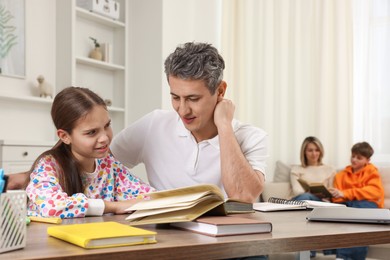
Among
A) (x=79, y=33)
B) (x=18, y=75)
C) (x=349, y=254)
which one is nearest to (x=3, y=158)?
(x=18, y=75)

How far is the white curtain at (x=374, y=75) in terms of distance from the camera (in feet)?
15.9

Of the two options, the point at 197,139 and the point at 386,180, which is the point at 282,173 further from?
the point at 197,139

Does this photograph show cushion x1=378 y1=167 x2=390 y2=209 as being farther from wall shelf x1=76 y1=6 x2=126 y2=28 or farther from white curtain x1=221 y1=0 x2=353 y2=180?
wall shelf x1=76 y1=6 x2=126 y2=28

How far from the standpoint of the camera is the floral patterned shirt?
4.67 ft

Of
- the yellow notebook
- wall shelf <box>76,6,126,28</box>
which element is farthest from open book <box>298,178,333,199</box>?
the yellow notebook

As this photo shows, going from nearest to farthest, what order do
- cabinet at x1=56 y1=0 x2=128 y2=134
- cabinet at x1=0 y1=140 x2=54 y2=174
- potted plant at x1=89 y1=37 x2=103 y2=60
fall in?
cabinet at x1=0 y1=140 x2=54 y2=174 < cabinet at x1=56 y1=0 x2=128 y2=134 < potted plant at x1=89 y1=37 x2=103 y2=60

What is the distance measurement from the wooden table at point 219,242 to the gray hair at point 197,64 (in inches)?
27.4

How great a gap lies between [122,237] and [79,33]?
421 centimetres

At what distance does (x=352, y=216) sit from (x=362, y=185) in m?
3.24

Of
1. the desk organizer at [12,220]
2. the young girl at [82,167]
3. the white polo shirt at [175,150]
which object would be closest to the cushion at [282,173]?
the white polo shirt at [175,150]

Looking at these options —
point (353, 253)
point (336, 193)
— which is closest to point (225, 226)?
point (353, 253)

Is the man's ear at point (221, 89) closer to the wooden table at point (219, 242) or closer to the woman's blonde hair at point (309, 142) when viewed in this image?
the wooden table at point (219, 242)

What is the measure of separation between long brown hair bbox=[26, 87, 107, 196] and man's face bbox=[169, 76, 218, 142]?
11.6 inches

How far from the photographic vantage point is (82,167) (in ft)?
5.70
